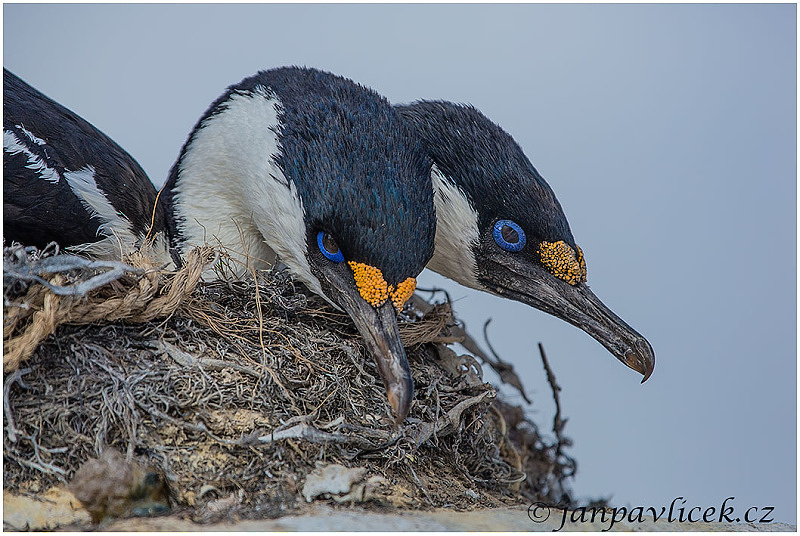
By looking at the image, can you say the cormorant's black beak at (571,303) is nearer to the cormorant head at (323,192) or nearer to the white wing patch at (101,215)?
the cormorant head at (323,192)

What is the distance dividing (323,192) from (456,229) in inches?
19.3

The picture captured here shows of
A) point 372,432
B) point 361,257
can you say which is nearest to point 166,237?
point 361,257

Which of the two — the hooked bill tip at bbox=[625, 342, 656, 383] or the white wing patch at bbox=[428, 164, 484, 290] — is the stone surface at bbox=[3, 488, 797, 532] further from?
the white wing patch at bbox=[428, 164, 484, 290]

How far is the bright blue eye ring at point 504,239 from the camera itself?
1925 millimetres

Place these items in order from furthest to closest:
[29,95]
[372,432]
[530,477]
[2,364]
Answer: [530,477]
[29,95]
[372,432]
[2,364]

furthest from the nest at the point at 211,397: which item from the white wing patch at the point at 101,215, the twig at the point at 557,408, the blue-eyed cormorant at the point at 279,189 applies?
the twig at the point at 557,408

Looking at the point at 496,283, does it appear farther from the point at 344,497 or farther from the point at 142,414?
the point at 142,414

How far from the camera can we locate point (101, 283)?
4.57 feet

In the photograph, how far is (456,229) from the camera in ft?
6.49

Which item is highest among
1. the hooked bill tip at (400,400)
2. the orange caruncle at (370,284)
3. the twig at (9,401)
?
the orange caruncle at (370,284)

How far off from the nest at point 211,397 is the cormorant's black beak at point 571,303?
31 centimetres

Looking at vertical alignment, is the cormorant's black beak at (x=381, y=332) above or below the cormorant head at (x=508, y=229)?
below

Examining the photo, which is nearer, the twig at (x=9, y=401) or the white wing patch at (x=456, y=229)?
the twig at (x=9, y=401)

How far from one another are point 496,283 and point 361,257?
1.73 feet
